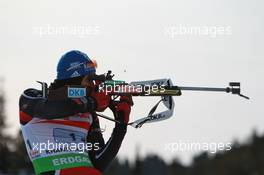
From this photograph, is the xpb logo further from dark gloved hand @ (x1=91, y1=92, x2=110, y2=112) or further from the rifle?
the rifle

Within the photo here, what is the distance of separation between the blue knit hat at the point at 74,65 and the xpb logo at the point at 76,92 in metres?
0.38

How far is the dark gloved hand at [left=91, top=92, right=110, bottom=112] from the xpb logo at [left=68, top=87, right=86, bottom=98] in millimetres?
255

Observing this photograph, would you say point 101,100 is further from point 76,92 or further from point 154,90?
point 154,90

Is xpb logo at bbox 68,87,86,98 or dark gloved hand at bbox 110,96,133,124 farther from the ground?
xpb logo at bbox 68,87,86,98

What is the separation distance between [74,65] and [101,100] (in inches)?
16.5

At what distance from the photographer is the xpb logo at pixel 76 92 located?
779 cm

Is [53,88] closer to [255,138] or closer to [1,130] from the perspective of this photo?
[255,138]

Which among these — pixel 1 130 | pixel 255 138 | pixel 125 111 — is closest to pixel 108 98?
pixel 125 111

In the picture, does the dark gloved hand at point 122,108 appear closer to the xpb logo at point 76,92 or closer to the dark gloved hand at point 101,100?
the dark gloved hand at point 101,100

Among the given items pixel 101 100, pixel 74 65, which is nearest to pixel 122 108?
pixel 101 100

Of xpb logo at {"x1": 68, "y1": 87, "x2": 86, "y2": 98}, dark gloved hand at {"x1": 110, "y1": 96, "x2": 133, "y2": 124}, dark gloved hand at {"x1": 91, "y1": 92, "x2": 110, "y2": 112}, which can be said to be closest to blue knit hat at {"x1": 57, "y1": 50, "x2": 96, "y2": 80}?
dark gloved hand at {"x1": 91, "y1": 92, "x2": 110, "y2": 112}

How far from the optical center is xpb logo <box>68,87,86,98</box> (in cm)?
779

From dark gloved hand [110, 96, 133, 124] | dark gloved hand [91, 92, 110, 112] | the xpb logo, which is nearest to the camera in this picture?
the xpb logo

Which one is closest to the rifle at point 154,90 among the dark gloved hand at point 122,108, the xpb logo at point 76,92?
the dark gloved hand at point 122,108
